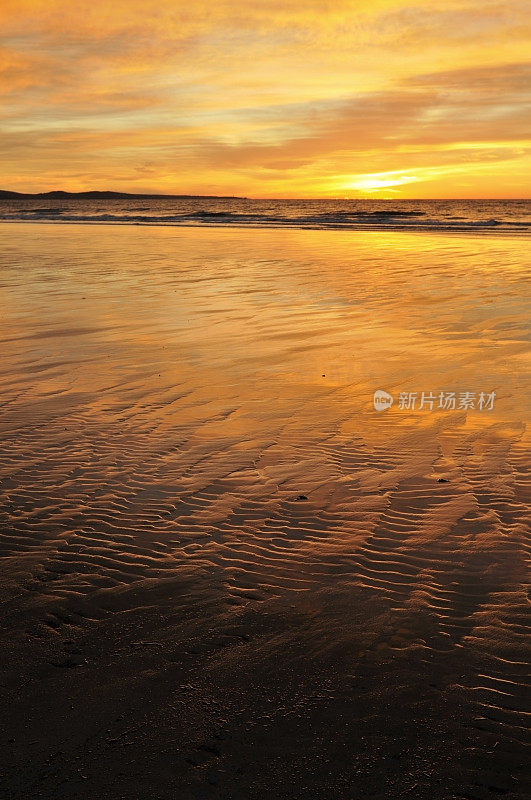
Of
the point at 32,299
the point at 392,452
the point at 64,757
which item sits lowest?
the point at 64,757

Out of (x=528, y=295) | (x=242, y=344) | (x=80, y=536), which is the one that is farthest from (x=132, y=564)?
(x=528, y=295)

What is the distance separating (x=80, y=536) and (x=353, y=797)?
99.8 inches

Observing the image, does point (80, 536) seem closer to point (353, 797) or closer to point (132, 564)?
point (132, 564)

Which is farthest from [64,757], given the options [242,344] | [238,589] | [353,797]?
[242,344]

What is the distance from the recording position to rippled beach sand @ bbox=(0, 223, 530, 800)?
8.66 feet

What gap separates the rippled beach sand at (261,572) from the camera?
8.66 ft

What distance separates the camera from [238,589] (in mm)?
3797

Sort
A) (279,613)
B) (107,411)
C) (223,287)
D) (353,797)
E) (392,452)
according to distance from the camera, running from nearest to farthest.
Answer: (353,797), (279,613), (392,452), (107,411), (223,287)

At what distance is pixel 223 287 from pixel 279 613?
12.8 m

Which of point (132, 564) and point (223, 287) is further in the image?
point (223, 287)

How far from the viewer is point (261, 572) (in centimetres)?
398

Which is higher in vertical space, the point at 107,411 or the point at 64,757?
the point at 107,411

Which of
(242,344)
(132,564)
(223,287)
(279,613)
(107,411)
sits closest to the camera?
(279,613)

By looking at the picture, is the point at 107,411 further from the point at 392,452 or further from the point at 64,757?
the point at 64,757
